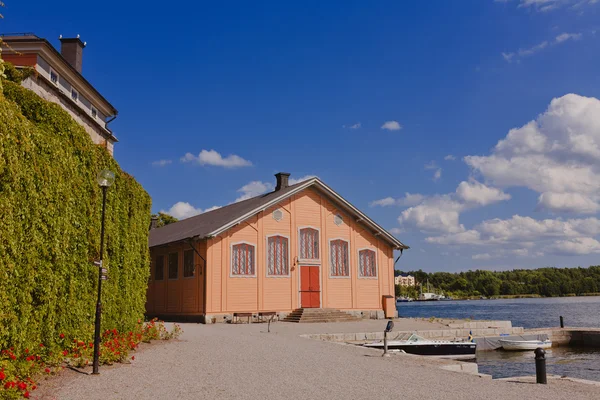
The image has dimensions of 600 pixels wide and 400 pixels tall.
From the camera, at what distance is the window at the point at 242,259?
1033 inches

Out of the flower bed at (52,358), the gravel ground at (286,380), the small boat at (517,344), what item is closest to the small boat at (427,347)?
the gravel ground at (286,380)

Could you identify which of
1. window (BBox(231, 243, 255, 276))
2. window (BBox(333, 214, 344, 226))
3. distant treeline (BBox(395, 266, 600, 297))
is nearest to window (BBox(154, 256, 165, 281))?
window (BBox(231, 243, 255, 276))

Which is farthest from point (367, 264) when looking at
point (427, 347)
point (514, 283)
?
point (514, 283)

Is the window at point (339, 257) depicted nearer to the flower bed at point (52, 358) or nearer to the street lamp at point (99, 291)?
the flower bed at point (52, 358)

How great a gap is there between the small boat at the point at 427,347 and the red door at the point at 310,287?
30.6ft

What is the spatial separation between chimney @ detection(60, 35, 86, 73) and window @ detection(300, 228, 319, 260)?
732 inches

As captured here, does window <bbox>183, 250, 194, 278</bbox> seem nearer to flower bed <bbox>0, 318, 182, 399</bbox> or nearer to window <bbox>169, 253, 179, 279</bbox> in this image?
→ window <bbox>169, 253, 179, 279</bbox>

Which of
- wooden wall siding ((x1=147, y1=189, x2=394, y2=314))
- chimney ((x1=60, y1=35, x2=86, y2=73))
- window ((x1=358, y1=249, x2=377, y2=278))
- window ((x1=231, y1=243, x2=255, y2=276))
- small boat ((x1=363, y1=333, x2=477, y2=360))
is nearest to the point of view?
small boat ((x1=363, y1=333, x2=477, y2=360))

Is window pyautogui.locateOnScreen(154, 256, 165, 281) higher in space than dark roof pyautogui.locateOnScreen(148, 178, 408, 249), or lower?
lower

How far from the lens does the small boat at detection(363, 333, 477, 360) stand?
18.5m

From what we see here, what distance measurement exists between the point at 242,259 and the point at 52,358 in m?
16.8

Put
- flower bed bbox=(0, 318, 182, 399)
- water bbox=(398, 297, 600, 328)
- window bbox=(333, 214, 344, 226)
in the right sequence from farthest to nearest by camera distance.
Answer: water bbox=(398, 297, 600, 328) → window bbox=(333, 214, 344, 226) → flower bed bbox=(0, 318, 182, 399)

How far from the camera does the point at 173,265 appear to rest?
29344 mm

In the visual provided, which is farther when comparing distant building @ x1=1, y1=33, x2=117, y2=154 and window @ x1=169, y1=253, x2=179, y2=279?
window @ x1=169, y1=253, x2=179, y2=279
